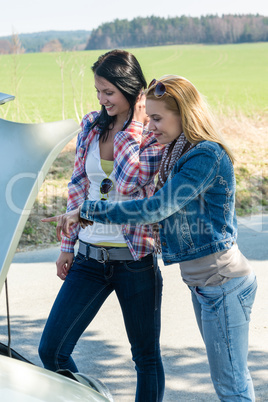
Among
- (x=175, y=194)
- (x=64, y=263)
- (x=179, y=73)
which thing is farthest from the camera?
(x=179, y=73)

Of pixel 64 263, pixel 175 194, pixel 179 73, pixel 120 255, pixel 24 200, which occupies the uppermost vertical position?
pixel 24 200

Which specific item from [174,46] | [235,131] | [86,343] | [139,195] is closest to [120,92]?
[139,195]

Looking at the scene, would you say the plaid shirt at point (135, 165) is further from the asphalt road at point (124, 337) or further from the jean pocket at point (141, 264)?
the asphalt road at point (124, 337)

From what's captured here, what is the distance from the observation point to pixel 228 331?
2359 millimetres

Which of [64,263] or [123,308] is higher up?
[64,263]

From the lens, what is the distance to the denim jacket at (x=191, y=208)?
7.45ft

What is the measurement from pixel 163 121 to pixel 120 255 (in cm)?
67

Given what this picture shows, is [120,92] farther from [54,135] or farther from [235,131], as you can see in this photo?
[235,131]

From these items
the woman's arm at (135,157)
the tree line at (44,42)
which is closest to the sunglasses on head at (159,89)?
the woman's arm at (135,157)

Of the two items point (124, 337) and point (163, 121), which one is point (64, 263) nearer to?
point (163, 121)

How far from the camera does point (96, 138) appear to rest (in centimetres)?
288

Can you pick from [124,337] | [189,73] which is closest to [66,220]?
[124,337]

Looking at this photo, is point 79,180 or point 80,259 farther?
point 79,180

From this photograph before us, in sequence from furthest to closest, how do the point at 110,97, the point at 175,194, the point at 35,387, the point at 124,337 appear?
the point at 124,337 < the point at 110,97 < the point at 175,194 < the point at 35,387
